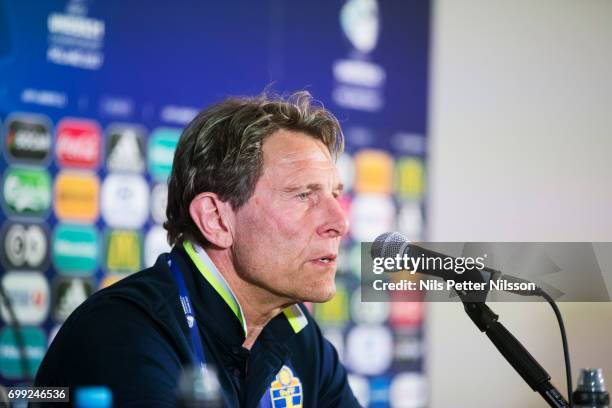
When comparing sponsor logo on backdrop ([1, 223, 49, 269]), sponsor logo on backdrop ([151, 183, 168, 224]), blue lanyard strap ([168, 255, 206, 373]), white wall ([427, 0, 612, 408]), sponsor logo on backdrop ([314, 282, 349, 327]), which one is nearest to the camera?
blue lanyard strap ([168, 255, 206, 373])

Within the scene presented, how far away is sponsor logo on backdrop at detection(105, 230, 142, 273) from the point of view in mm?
2451

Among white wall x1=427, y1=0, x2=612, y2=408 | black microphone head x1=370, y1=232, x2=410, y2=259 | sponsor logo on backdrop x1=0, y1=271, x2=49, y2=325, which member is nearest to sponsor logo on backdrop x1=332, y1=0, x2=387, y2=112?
white wall x1=427, y1=0, x2=612, y2=408

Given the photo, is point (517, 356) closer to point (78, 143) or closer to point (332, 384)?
point (332, 384)

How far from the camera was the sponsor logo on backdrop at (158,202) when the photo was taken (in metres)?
2.51

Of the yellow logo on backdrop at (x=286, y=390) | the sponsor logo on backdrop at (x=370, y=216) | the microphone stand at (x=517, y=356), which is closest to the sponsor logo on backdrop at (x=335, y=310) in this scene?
the sponsor logo on backdrop at (x=370, y=216)

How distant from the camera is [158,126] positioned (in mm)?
2559

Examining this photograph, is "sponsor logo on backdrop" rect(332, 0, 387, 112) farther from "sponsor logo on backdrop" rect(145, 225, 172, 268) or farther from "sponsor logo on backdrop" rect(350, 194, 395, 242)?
"sponsor logo on backdrop" rect(145, 225, 172, 268)

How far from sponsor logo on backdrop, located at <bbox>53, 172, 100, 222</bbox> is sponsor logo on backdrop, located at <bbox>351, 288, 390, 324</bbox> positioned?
1.00 meters

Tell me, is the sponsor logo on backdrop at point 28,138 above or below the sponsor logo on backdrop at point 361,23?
below

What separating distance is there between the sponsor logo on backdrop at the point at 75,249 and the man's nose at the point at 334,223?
1.00 m

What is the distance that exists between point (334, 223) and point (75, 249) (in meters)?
1.04

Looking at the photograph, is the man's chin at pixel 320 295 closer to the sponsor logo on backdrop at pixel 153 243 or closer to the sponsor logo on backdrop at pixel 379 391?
the sponsor logo on backdrop at pixel 153 243

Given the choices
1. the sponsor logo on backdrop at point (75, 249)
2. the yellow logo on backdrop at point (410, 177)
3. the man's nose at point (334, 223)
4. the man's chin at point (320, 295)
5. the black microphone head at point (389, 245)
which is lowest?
the man's chin at point (320, 295)

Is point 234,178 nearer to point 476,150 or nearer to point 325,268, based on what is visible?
point 325,268
